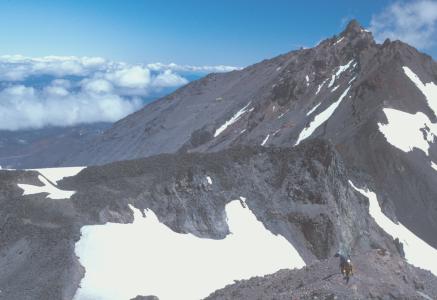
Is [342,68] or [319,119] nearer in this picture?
[319,119]

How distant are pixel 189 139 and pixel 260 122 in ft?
99.7

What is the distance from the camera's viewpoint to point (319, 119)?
102938mm

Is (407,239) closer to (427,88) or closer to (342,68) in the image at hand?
(427,88)

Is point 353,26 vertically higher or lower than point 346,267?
higher

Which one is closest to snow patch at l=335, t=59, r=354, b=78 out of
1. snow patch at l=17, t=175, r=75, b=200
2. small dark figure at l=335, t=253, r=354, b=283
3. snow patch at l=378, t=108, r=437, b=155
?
snow patch at l=378, t=108, r=437, b=155

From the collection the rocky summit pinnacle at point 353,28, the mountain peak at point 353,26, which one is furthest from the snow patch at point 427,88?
the mountain peak at point 353,26

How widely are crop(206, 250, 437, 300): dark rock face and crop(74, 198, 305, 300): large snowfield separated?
8.11m

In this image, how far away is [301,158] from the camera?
5322cm

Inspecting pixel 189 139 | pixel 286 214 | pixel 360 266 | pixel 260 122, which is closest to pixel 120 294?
pixel 360 266

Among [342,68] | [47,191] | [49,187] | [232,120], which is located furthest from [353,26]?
[47,191]

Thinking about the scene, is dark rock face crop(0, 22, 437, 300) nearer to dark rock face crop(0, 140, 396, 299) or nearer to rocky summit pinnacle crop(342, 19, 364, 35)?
dark rock face crop(0, 140, 396, 299)

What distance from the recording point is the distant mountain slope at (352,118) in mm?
77562

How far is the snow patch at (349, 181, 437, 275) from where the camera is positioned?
61.7 meters

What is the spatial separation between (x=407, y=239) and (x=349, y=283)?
46960mm
